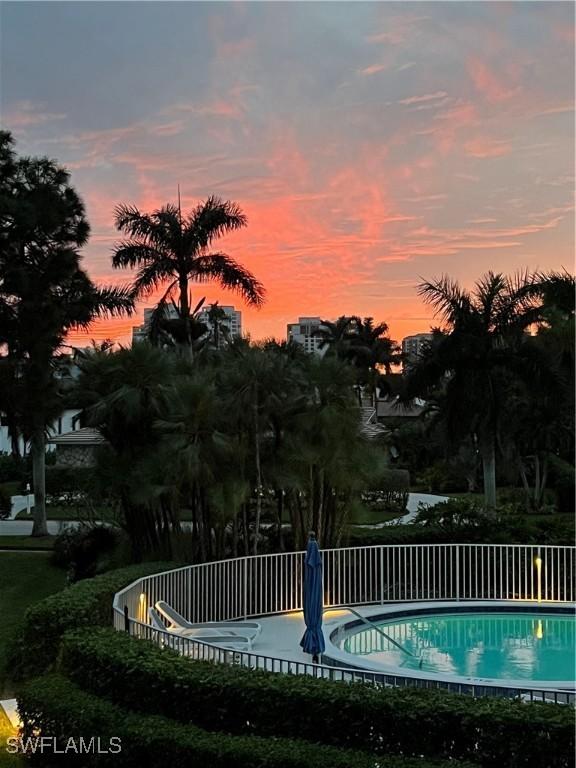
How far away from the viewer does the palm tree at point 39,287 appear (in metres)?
25.3

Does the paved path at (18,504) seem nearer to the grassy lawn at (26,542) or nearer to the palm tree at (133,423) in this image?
the grassy lawn at (26,542)

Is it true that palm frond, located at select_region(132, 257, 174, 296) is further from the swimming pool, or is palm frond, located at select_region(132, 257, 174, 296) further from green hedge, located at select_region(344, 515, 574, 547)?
the swimming pool

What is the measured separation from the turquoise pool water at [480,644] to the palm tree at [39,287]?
14.2 m

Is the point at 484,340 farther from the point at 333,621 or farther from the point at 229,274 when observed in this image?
the point at 229,274

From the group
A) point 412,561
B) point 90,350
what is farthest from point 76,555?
point 412,561

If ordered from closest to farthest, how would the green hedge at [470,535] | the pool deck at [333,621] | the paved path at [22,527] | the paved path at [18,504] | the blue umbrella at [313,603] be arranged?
the blue umbrella at [313,603], the pool deck at [333,621], the green hedge at [470,535], the paved path at [22,527], the paved path at [18,504]

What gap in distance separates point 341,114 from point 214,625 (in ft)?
27.9

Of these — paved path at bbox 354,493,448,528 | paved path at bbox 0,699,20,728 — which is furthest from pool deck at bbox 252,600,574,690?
paved path at bbox 354,493,448,528

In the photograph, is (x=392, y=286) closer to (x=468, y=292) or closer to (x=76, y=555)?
(x=468, y=292)

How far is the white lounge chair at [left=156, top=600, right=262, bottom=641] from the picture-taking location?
12.1 meters

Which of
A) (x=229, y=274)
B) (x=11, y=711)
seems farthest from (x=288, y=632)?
(x=229, y=274)

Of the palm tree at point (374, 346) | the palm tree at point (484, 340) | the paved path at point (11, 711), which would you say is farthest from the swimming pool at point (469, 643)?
the palm tree at point (374, 346)

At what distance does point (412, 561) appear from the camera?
1600 centimetres

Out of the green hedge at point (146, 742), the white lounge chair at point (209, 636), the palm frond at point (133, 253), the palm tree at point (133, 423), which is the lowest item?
the white lounge chair at point (209, 636)
